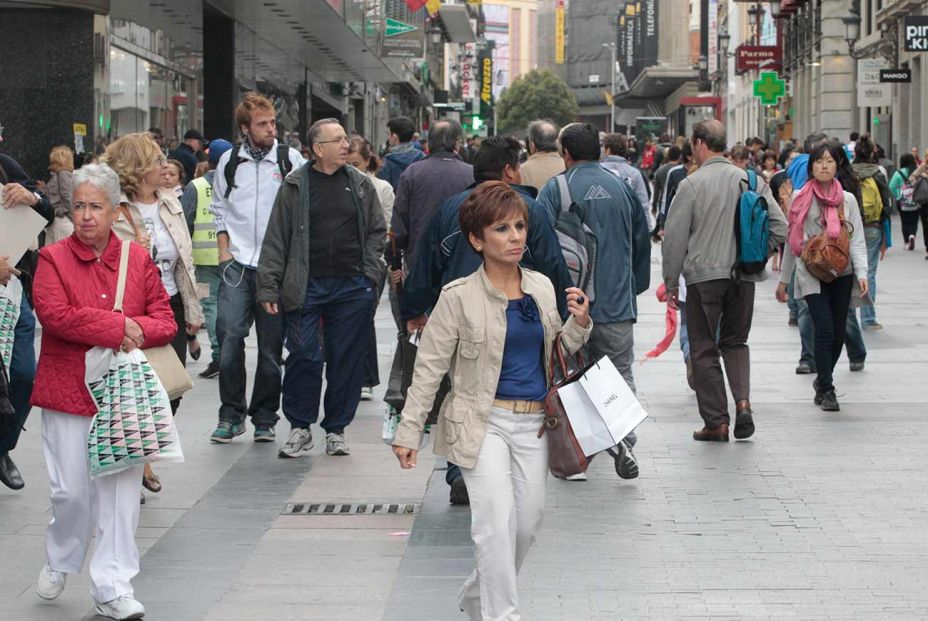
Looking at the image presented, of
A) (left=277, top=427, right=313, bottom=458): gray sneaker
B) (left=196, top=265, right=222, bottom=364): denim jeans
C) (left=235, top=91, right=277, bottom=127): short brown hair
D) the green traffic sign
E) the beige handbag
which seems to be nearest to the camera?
the beige handbag

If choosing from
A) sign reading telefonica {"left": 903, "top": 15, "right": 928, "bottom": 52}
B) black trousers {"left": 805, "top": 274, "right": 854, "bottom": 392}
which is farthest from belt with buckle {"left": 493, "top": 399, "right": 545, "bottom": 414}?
sign reading telefonica {"left": 903, "top": 15, "right": 928, "bottom": 52}

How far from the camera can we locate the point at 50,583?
6.01 m

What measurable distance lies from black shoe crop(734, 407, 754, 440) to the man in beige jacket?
273 cm

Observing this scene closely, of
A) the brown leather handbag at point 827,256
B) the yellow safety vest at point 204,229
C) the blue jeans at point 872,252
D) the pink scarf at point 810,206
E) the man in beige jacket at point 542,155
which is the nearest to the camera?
the brown leather handbag at point 827,256

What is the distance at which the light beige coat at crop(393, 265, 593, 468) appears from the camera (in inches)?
209

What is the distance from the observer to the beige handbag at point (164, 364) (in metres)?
6.00

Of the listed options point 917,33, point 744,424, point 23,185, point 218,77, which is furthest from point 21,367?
point 917,33

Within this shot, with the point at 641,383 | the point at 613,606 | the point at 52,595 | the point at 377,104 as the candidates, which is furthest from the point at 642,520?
the point at 377,104

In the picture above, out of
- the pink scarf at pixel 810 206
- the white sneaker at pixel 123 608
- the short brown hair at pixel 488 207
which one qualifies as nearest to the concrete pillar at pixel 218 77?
the pink scarf at pixel 810 206

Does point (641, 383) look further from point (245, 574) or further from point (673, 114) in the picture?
point (673, 114)

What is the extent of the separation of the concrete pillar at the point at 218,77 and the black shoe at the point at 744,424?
1856 cm

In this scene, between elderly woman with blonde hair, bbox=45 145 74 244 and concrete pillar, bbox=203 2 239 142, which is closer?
elderly woman with blonde hair, bbox=45 145 74 244

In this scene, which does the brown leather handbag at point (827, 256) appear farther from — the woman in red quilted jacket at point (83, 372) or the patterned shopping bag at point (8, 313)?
the woman in red quilted jacket at point (83, 372)

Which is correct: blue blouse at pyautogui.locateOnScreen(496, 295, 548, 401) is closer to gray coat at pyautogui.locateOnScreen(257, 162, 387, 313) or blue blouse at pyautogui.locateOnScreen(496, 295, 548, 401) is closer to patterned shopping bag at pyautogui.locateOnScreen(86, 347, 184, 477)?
patterned shopping bag at pyautogui.locateOnScreen(86, 347, 184, 477)
